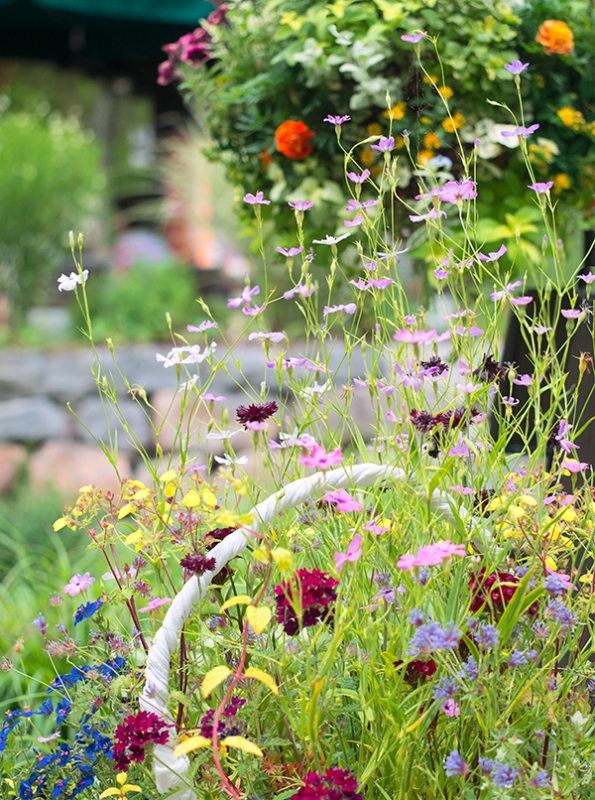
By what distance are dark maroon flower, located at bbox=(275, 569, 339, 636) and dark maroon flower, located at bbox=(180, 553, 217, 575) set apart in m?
0.09

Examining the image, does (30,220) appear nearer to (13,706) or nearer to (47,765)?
(13,706)

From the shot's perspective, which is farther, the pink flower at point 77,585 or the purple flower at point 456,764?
the pink flower at point 77,585

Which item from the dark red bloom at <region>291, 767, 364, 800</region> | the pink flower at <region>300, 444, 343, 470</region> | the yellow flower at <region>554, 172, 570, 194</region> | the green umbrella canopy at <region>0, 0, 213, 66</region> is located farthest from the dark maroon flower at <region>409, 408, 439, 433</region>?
the green umbrella canopy at <region>0, 0, 213, 66</region>

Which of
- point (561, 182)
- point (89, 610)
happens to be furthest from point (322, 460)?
point (561, 182)

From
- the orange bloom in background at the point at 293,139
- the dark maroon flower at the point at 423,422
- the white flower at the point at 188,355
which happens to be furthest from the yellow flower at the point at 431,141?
the dark maroon flower at the point at 423,422

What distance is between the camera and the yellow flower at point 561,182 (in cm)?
169

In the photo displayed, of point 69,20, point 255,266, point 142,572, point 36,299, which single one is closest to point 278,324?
point 255,266

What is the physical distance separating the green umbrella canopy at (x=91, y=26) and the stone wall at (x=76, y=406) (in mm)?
1891

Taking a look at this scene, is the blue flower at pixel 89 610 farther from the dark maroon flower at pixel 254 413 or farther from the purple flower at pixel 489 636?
the purple flower at pixel 489 636

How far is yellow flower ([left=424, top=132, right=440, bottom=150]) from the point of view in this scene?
1.48m

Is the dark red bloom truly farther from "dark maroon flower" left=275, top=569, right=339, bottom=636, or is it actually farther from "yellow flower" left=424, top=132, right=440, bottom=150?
"yellow flower" left=424, top=132, right=440, bottom=150

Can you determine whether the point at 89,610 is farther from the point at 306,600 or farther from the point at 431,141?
the point at 431,141

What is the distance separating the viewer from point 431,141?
4.90 feet

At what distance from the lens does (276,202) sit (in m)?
1.77
